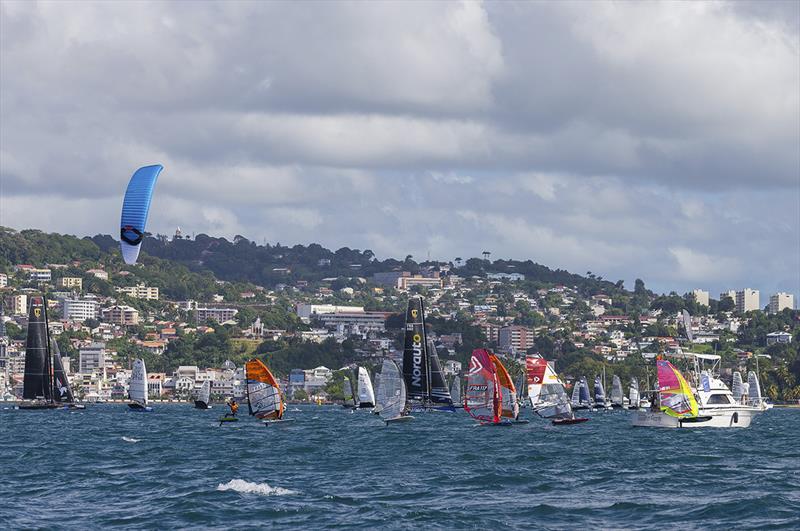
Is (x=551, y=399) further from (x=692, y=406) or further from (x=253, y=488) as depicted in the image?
(x=253, y=488)

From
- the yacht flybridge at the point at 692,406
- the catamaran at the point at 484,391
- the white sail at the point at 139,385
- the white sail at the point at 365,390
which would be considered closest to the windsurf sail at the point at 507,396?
the catamaran at the point at 484,391

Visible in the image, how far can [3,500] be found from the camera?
139 feet

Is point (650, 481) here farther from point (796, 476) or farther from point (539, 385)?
→ point (539, 385)

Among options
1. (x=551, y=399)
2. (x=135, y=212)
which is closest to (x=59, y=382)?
(x=551, y=399)

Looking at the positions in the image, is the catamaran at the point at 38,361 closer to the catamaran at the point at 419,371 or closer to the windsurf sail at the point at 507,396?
the catamaran at the point at 419,371

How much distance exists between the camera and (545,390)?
282 feet

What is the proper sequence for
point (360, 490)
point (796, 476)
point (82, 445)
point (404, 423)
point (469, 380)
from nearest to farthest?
point (360, 490) → point (796, 476) → point (82, 445) → point (469, 380) → point (404, 423)

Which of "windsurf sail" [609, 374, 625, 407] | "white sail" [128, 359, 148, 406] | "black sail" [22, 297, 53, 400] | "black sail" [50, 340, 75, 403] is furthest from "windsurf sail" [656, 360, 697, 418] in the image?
"windsurf sail" [609, 374, 625, 407]

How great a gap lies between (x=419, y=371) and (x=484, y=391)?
26.2m

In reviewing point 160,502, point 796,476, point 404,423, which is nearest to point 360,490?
point 160,502

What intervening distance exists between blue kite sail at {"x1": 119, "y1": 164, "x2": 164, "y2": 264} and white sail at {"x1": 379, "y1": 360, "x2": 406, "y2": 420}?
1203 inches

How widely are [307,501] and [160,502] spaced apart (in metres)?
4.11

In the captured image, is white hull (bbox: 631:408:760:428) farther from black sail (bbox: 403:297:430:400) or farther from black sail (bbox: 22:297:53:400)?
black sail (bbox: 22:297:53:400)

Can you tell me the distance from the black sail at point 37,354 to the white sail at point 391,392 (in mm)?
47339
